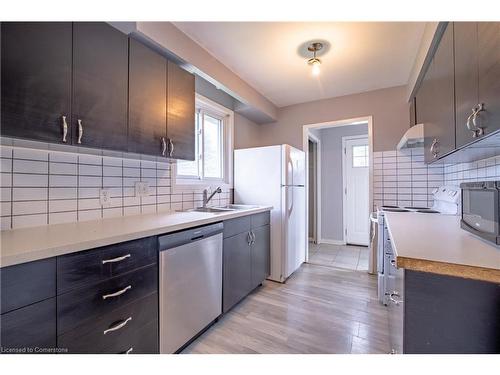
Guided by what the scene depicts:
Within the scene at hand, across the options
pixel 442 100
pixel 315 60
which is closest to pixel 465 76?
pixel 442 100

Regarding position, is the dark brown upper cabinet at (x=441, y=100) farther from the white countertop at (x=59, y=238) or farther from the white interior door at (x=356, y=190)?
the white interior door at (x=356, y=190)

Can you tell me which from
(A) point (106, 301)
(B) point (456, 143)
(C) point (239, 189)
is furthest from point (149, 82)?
(B) point (456, 143)

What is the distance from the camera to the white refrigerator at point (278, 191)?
8.61 feet

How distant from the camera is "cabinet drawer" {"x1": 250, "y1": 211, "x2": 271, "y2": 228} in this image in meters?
2.34

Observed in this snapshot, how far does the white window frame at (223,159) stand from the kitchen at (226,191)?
0.02m

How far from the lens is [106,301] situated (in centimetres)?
105

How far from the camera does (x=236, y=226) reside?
2047 millimetres

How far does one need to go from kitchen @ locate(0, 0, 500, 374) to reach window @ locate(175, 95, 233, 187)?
2cm

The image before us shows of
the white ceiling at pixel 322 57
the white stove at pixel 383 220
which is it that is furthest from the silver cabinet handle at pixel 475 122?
the white ceiling at pixel 322 57

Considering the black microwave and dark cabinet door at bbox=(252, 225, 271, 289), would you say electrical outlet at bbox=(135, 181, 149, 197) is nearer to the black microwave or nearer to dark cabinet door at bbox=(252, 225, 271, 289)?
dark cabinet door at bbox=(252, 225, 271, 289)

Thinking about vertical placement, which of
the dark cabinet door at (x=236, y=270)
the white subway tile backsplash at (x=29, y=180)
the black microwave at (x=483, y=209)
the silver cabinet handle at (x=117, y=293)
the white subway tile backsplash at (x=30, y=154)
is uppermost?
the white subway tile backsplash at (x=30, y=154)

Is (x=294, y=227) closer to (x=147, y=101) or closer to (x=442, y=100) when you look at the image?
(x=442, y=100)

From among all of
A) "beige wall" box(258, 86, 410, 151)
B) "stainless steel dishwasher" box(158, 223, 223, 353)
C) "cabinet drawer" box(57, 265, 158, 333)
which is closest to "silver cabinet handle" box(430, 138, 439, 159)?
"beige wall" box(258, 86, 410, 151)
